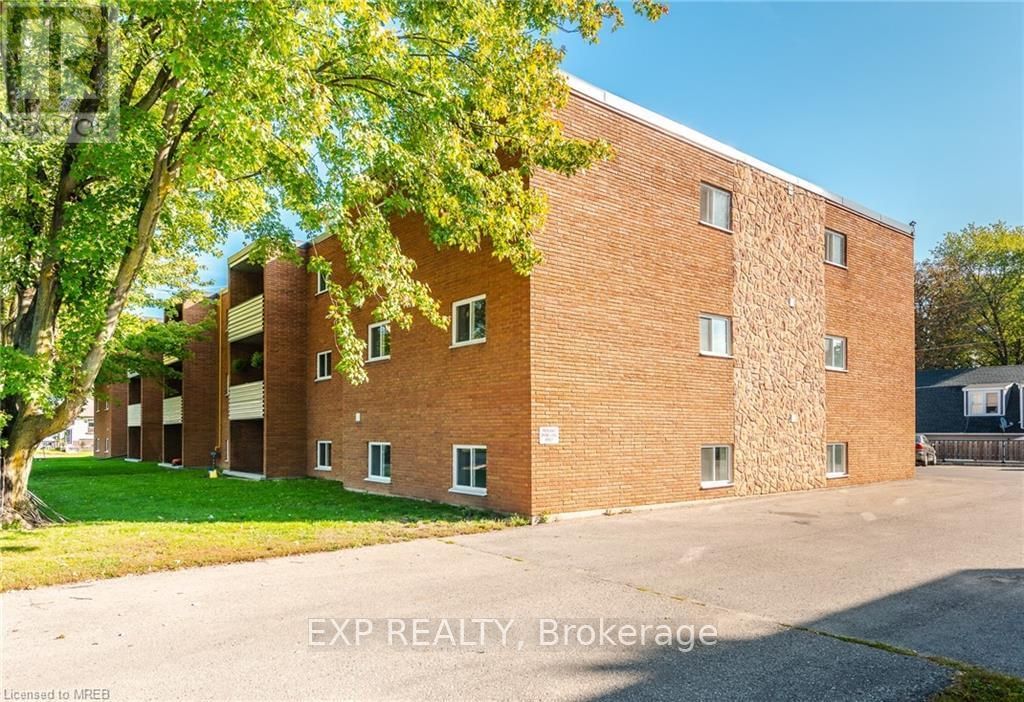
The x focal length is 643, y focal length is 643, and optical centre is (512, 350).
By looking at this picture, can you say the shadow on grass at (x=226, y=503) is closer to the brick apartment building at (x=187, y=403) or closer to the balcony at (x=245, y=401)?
the balcony at (x=245, y=401)

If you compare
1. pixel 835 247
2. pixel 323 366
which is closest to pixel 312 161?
pixel 323 366

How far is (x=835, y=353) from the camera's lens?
17938 mm

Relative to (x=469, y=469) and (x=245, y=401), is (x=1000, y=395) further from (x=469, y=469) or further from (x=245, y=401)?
(x=245, y=401)

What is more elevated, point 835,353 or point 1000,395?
point 835,353

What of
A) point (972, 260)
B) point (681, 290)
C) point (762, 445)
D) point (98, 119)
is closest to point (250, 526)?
point (98, 119)

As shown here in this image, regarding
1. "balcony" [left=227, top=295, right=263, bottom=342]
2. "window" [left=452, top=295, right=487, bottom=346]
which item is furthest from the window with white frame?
"balcony" [left=227, top=295, right=263, bottom=342]

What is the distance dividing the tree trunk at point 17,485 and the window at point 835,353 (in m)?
18.0

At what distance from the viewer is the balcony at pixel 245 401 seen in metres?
21.5

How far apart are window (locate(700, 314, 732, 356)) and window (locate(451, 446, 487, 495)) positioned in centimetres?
547

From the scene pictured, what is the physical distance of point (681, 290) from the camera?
13.7 metres

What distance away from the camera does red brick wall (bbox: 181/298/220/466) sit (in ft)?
89.2

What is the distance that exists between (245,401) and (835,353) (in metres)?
19.0

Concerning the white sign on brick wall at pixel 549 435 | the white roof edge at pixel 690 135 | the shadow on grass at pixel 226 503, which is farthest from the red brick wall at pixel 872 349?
the shadow on grass at pixel 226 503

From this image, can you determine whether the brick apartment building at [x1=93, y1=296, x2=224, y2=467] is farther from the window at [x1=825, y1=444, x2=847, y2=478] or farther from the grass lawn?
the window at [x1=825, y1=444, x2=847, y2=478]
